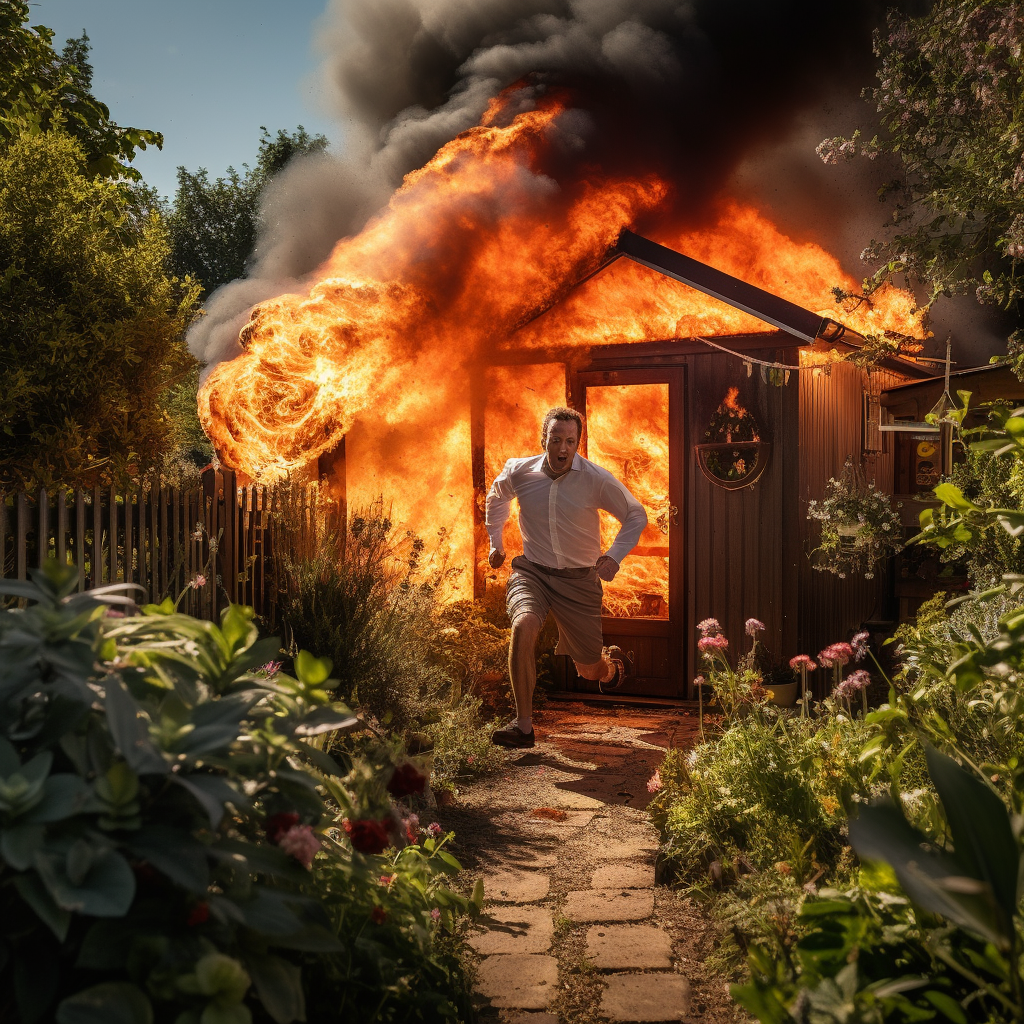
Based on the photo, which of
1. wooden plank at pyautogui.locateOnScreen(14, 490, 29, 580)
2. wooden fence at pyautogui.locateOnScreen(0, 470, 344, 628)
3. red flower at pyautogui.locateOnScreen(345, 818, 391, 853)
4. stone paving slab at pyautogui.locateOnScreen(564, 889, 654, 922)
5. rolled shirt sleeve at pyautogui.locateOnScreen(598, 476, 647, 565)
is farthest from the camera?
rolled shirt sleeve at pyautogui.locateOnScreen(598, 476, 647, 565)

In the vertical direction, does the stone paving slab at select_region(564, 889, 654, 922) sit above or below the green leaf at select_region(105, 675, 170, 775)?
below

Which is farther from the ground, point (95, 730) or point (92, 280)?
point (92, 280)

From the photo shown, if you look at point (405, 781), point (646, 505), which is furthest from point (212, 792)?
point (646, 505)

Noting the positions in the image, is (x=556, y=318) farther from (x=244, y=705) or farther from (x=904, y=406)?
(x=244, y=705)

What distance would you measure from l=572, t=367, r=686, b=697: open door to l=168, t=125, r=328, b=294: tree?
2986cm

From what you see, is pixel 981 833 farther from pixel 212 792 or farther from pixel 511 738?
pixel 511 738

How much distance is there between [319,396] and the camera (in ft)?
28.0

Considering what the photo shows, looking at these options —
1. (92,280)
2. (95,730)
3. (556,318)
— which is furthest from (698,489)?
(95,730)

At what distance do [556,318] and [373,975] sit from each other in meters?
7.44

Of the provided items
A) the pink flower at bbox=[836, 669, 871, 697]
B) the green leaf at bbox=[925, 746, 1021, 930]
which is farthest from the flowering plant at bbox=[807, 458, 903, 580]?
the green leaf at bbox=[925, 746, 1021, 930]

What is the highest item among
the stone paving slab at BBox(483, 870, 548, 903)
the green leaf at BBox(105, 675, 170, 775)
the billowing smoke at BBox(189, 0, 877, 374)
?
the billowing smoke at BBox(189, 0, 877, 374)

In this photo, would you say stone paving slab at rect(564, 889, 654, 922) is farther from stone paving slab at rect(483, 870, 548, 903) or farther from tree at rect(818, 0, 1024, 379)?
tree at rect(818, 0, 1024, 379)

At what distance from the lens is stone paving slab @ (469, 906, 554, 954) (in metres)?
3.28

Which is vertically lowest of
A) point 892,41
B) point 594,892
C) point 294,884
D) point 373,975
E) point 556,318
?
point 594,892
